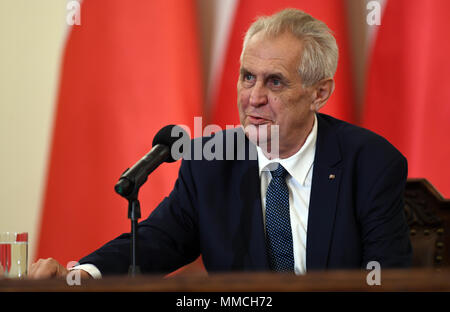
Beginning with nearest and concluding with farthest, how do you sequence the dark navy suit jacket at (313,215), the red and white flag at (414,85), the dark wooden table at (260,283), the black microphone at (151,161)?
the dark wooden table at (260,283), the black microphone at (151,161), the dark navy suit jacket at (313,215), the red and white flag at (414,85)

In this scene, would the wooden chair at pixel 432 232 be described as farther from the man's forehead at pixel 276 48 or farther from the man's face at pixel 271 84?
the man's forehead at pixel 276 48

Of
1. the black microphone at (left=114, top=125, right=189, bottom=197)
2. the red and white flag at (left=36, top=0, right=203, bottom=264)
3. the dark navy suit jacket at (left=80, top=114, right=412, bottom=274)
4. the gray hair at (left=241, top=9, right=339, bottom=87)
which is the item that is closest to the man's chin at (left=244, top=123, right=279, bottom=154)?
the dark navy suit jacket at (left=80, top=114, right=412, bottom=274)

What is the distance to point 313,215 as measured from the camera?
186 cm

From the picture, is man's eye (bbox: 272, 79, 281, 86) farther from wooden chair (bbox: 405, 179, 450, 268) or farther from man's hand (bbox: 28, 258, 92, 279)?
man's hand (bbox: 28, 258, 92, 279)

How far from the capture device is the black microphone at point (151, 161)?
1.24 m

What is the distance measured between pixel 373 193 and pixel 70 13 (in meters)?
1.83

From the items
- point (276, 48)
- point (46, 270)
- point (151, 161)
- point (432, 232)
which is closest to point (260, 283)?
point (151, 161)

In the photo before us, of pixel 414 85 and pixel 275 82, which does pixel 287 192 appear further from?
pixel 414 85

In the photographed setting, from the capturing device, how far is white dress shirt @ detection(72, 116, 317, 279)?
1.89 m

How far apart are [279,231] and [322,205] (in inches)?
6.5

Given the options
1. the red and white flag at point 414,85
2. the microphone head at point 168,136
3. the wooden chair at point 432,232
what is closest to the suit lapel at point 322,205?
the wooden chair at point 432,232

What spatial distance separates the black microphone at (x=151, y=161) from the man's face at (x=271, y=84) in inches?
18.7

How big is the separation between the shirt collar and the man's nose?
203 mm
